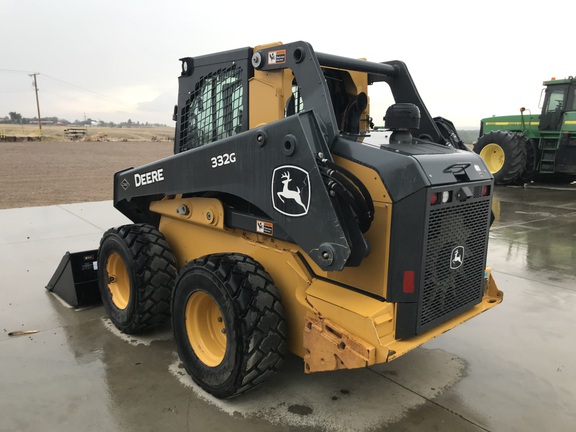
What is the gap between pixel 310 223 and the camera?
259 cm

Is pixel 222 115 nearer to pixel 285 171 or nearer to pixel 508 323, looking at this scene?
pixel 285 171

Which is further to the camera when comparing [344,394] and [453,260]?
[344,394]

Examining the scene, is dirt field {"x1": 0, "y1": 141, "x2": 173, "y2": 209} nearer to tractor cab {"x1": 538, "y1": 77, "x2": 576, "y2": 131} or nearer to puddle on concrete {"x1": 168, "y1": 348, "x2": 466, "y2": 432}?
puddle on concrete {"x1": 168, "y1": 348, "x2": 466, "y2": 432}

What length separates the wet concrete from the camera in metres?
2.82

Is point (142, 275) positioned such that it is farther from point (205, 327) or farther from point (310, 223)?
point (310, 223)

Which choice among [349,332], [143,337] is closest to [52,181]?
[143,337]

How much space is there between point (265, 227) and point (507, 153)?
1224 cm

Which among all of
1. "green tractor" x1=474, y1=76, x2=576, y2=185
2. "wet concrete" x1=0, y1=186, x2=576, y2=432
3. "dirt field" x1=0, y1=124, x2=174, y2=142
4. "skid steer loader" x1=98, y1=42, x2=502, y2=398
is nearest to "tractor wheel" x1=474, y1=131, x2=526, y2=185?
"green tractor" x1=474, y1=76, x2=576, y2=185

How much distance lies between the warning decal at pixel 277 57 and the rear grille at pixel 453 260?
4.22 feet

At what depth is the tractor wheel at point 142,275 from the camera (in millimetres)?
3740

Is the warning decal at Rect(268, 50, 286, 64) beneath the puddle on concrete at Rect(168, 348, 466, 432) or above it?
above

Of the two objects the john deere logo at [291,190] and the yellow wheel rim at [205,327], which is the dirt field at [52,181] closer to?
the yellow wheel rim at [205,327]

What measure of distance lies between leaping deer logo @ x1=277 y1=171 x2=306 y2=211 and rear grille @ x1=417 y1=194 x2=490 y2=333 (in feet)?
2.33

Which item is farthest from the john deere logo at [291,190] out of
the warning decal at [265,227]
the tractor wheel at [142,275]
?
the tractor wheel at [142,275]
